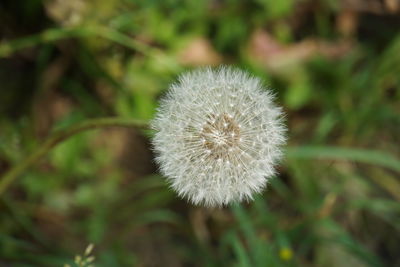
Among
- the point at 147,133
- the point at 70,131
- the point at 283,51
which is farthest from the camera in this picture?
the point at 283,51

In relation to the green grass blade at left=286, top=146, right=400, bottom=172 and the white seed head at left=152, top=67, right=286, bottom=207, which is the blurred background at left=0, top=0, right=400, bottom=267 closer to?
the green grass blade at left=286, top=146, right=400, bottom=172

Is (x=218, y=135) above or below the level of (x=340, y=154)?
below

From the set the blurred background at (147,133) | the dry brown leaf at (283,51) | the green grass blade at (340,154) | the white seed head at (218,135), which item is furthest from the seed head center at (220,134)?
the dry brown leaf at (283,51)

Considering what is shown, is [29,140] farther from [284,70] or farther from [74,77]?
[284,70]

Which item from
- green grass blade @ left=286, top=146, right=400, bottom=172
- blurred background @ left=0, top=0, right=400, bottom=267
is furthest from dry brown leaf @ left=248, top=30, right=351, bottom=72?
green grass blade @ left=286, top=146, right=400, bottom=172

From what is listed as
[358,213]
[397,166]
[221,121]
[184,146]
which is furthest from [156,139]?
[358,213]

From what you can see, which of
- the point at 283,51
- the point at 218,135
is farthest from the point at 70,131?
the point at 283,51

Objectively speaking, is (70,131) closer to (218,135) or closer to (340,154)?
(218,135)
